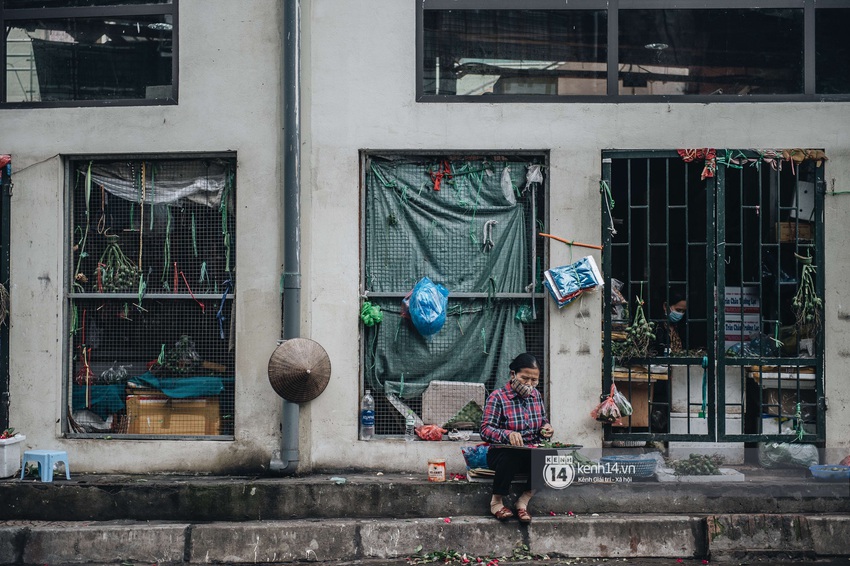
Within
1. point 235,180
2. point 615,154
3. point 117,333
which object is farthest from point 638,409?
point 117,333

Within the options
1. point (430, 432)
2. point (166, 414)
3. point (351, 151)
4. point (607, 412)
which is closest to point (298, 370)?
point (430, 432)

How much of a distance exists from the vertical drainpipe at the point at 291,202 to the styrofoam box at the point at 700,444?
3.69 meters

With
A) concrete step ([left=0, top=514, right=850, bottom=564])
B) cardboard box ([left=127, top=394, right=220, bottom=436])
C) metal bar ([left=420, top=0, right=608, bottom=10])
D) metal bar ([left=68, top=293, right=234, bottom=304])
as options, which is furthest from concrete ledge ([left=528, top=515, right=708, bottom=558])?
metal bar ([left=420, top=0, right=608, bottom=10])

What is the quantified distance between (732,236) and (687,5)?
2316 millimetres

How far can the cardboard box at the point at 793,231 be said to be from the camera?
27.6ft

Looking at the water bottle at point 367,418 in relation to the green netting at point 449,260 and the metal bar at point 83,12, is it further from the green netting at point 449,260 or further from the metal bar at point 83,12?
the metal bar at point 83,12

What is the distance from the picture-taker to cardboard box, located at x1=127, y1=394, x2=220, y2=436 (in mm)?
8641

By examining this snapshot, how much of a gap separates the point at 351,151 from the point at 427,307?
66.4 inches

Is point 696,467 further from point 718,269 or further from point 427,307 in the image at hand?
point 427,307

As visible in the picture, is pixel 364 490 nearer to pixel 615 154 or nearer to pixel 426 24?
pixel 615 154

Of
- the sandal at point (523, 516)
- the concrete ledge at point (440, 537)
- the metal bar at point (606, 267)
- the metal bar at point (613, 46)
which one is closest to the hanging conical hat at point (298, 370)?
the concrete ledge at point (440, 537)

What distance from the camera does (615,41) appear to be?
27.8 ft

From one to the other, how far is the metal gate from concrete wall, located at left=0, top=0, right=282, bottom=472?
3317 mm

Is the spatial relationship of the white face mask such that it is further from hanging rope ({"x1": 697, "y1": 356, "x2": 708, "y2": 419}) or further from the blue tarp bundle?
hanging rope ({"x1": 697, "y1": 356, "x2": 708, "y2": 419})
